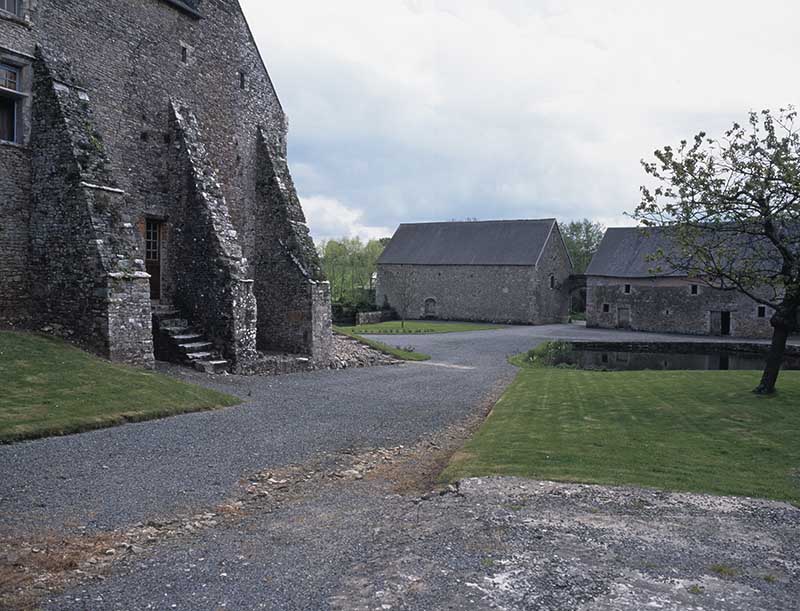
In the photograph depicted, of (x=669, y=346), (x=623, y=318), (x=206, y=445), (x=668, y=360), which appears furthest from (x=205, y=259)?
(x=623, y=318)

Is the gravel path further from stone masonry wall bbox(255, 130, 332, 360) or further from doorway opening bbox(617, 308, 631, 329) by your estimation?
doorway opening bbox(617, 308, 631, 329)

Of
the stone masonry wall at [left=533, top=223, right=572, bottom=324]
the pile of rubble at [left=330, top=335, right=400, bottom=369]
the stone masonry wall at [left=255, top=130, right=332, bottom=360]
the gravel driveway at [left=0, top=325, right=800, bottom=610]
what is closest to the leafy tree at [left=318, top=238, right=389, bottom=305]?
the stone masonry wall at [left=533, top=223, right=572, bottom=324]

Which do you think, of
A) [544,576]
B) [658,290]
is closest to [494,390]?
[544,576]

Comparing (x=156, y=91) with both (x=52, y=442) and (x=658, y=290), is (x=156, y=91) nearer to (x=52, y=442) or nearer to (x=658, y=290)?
(x=52, y=442)

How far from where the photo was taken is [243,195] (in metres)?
19.7

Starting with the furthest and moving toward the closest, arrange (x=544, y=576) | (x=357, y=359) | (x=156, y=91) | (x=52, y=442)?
(x=357, y=359) < (x=156, y=91) < (x=52, y=442) < (x=544, y=576)

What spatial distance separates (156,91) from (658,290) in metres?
37.5

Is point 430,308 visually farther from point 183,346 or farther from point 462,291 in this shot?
point 183,346

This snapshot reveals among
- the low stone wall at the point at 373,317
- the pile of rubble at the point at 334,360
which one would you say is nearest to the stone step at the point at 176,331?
the pile of rubble at the point at 334,360

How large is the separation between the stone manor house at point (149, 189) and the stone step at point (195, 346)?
0.11 feet

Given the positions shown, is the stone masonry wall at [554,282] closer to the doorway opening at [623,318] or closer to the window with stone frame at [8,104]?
the doorway opening at [623,318]

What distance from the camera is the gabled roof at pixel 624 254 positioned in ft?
150

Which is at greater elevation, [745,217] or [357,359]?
[745,217]

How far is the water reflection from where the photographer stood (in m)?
27.0
